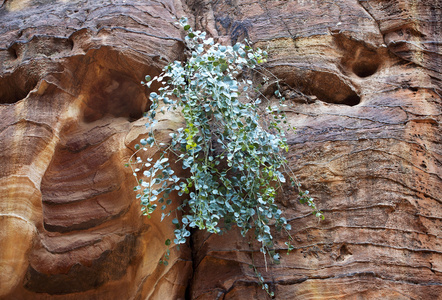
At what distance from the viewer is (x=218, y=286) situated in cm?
262

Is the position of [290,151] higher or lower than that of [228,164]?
lower

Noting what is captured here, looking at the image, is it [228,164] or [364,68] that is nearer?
[228,164]

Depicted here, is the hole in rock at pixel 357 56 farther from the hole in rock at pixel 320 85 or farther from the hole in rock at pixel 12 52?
the hole in rock at pixel 12 52

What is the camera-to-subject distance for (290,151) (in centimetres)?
287

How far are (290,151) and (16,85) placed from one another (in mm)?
2030

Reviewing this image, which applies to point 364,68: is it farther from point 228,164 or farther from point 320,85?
point 228,164

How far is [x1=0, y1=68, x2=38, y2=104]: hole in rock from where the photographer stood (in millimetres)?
3295

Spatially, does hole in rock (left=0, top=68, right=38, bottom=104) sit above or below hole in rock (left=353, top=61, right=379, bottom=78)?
above

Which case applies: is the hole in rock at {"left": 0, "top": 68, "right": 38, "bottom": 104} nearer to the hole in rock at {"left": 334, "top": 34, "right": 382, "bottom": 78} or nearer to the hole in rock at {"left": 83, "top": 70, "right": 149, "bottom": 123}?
the hole in rock at {"left": 83, "top": 70, "right": 149, "bottom": 123}

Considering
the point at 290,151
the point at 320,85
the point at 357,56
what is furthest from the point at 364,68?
the point at 290,151

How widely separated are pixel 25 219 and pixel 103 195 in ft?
1.68

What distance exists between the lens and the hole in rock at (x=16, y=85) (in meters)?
3.29

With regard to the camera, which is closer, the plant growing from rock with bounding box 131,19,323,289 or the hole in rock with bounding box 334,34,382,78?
the plant growing from rock with bounding box 131,19,323,289

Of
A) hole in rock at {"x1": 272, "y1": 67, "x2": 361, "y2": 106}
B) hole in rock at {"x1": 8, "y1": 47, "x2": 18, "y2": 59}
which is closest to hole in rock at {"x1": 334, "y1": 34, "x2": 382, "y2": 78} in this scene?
hole in rock at {"x1": 272, "y1": 67, "x2": 361, "y2": 106}
